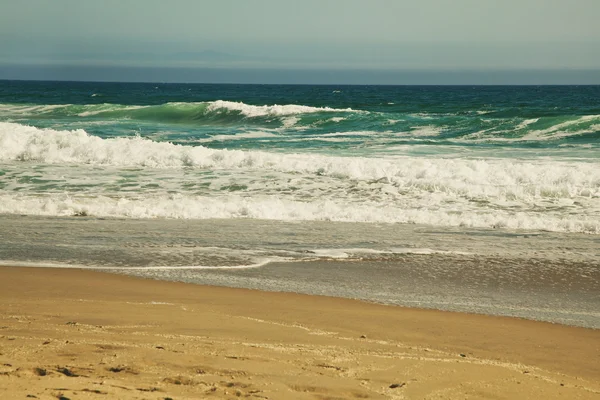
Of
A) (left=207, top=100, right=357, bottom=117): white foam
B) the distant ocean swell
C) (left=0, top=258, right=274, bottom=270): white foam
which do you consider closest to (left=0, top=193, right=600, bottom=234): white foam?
(left=0, top=258, right=274, bottom=270): white foam

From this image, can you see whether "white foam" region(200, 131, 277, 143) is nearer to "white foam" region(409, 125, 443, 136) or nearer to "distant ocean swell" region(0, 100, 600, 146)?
"distant ocean swell" region(0, 100, 600, 146)

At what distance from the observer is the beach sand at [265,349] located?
350 cm

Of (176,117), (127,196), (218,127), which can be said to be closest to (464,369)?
(127,196)

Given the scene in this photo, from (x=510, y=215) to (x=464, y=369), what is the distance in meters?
6.46

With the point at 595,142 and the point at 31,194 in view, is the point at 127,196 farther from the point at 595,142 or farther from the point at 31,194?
the point at 595,142

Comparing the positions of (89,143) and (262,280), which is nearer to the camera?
(262,280)

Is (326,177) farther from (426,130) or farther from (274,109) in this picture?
(274,109)

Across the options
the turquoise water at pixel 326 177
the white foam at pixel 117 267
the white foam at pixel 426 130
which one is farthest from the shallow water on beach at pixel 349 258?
the white foam at pixel 426 130

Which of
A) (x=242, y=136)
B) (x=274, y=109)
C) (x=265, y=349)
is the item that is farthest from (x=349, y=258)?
(x=274, y=109)

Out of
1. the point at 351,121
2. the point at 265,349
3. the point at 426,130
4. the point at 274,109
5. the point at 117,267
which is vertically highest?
the point at 274,109

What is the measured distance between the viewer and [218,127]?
2872 cm

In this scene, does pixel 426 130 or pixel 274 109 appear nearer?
pixel 426 130

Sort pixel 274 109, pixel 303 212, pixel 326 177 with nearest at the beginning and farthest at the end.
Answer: pixel 303 212 < pixel 326 177 < pixel 274 109

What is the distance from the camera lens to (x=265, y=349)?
417 centimetres
